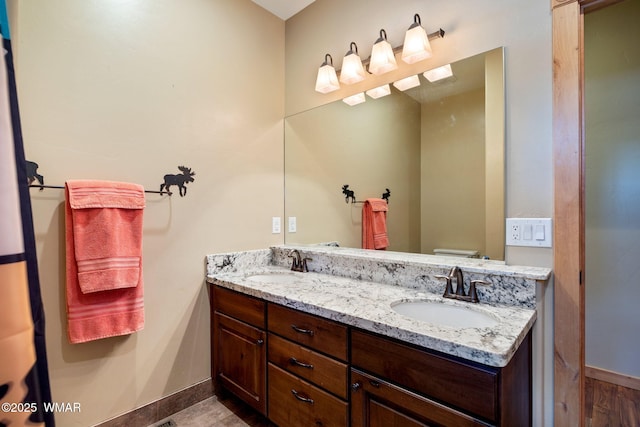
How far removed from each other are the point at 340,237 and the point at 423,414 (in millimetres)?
1321

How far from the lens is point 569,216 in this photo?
120 centimetres

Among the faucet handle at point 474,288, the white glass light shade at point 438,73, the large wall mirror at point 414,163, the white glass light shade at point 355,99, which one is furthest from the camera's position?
the white glass light shade at point 355,99

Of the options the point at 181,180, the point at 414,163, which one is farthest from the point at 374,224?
the point at 181,180

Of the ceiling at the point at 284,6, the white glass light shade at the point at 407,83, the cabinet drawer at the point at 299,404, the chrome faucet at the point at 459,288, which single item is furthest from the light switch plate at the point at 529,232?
the ceiling at the point at 284,6

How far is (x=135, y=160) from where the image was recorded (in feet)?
5.35

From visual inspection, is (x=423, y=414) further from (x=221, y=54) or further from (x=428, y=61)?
(x=221, y=54)

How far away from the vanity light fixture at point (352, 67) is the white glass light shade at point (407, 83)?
25 cm

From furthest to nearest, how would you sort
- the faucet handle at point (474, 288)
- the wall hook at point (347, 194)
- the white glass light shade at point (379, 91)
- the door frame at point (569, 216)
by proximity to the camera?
the wall hook at point (347, 194) < the white glass light shade at point (379, 91) < the faucet handle at point (474, 288) < the door frame at point (569, 216)

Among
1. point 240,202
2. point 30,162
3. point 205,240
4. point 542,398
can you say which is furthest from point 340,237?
point 30,162

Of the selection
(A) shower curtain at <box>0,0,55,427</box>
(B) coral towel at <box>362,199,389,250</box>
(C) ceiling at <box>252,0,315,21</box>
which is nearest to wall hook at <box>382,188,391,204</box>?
(B) coral towel at <box>362,199,389,250</box>

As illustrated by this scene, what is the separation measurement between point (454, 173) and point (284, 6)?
5.81 ft

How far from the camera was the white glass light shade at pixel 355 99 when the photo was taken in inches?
78.7

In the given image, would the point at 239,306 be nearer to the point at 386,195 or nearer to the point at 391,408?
the point at 391,408

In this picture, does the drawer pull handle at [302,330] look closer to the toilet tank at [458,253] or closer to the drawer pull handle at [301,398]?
the drawer pull handle at [301,398]
